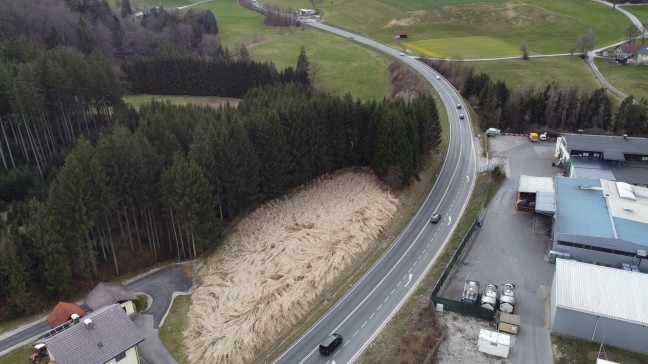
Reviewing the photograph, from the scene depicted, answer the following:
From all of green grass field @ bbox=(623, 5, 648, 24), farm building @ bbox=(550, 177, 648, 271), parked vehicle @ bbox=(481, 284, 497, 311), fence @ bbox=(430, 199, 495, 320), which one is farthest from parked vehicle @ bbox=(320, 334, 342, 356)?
green grass field @ bbox=(623, 5, 648, 24)

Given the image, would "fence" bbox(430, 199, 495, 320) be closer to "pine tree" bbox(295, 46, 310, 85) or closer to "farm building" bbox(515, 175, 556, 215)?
"farm building" bbox(515, 175, 556, 215)

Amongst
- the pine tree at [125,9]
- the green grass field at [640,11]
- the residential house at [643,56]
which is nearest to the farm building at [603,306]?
the residential house at [643,56]

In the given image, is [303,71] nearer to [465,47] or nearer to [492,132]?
[492,132]

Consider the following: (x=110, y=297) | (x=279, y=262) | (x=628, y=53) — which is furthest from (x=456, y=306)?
(x=628, y=53)

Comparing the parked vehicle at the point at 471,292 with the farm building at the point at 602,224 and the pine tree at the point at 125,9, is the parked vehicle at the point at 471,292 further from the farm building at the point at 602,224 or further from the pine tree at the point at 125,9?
the pine tree at the point at 125,9

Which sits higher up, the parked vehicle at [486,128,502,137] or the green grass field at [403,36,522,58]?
the green grass field at [403,36,522,58]

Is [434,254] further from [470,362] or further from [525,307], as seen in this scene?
[470,362]

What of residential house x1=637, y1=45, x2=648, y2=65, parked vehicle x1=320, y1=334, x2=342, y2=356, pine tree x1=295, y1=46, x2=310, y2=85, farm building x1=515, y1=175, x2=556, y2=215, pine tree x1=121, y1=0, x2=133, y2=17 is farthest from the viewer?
pine tree x1=121, y1=0, x2=133, y2=17
